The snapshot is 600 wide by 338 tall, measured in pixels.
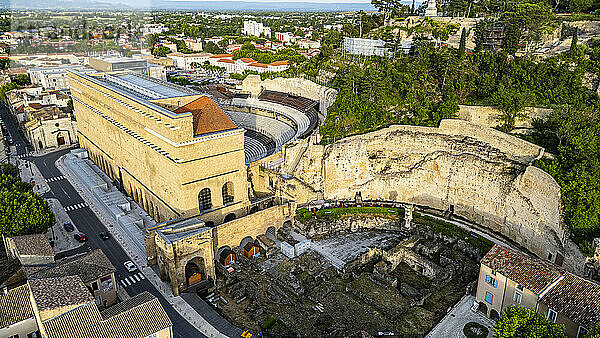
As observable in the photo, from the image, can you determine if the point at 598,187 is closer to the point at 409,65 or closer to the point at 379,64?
the point at 409,65

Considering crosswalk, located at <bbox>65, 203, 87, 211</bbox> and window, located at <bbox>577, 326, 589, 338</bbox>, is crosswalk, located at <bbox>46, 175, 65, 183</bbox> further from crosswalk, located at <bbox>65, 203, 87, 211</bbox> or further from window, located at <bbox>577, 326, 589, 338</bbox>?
window, located at <bbox>577, 326, 589, 338</bbox>

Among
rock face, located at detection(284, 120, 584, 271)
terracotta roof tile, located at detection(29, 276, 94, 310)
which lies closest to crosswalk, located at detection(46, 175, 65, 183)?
terracotta roof tile, located at detection(29, 276, 94, 310)

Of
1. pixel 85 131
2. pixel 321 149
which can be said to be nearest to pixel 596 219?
pixel 321 149

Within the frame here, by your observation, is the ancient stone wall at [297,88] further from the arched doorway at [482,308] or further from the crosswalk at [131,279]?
the arched doorway at [482,308]

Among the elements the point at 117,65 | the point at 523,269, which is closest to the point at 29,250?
the point at 523,269

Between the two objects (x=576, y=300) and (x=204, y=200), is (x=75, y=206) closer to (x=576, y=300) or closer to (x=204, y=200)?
(x=204, y=200)
